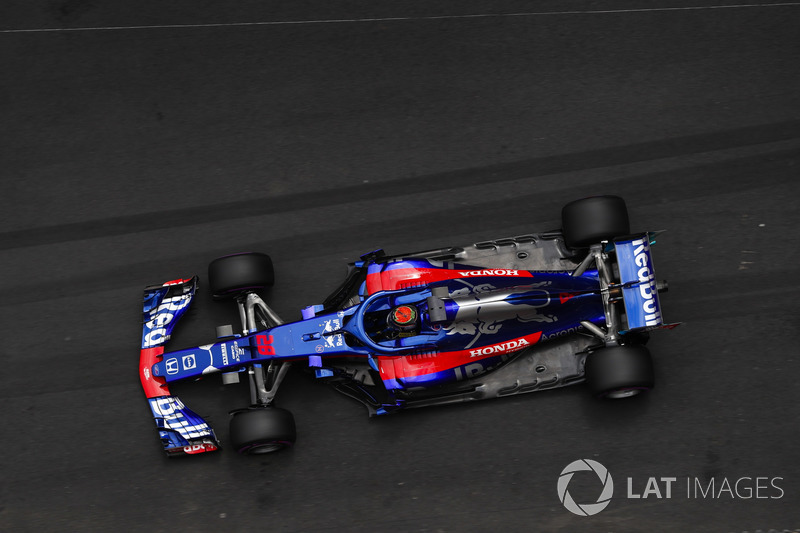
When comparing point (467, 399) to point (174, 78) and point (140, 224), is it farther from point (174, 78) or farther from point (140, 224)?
point (174, 78)

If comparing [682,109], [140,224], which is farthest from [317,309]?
[682,109]

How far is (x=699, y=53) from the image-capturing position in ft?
22.2

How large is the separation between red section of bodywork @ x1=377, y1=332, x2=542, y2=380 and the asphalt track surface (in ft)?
1.72

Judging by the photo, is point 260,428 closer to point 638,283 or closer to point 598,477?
point 598,477

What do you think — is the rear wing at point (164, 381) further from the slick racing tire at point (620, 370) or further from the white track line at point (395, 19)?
the slick racing tire at point (620, 370)

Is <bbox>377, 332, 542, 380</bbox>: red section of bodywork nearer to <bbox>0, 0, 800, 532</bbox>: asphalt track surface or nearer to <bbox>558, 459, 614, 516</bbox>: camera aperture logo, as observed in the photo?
<bbox>0, 0, 800, 532</bbox>: asphalt track surface

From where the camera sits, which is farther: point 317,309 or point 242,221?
point 242,221

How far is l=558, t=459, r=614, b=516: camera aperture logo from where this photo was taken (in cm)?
605

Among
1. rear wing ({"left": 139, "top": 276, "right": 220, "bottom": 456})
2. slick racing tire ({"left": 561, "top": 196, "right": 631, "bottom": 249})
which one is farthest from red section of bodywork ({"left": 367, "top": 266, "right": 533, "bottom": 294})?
rear wing ({"left": 139, "top": 276, "right": 220, "bottom": 456})

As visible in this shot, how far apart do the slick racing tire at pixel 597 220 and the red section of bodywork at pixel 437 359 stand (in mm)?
850

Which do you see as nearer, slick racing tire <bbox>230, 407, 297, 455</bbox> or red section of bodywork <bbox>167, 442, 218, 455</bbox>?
slick racing tire <bbox>230, 407, 297, 455</bbox>

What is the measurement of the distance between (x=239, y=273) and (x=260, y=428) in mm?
1217

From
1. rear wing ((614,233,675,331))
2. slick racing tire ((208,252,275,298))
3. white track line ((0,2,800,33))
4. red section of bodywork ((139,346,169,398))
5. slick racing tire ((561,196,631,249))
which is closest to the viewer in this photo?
rear wing ((614,233,675,331))

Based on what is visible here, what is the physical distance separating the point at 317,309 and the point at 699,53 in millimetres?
4109
